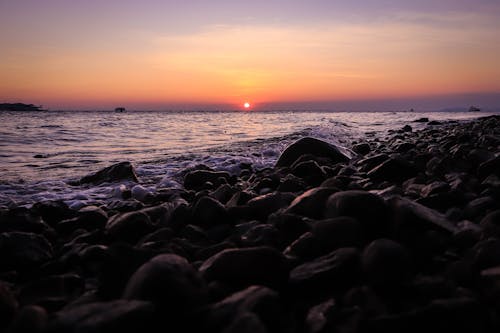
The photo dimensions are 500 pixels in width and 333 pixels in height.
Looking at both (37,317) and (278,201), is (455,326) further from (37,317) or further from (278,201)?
(278,201)

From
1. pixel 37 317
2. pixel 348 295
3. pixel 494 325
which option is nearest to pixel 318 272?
pixel 348 295

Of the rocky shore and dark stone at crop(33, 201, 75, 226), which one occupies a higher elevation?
the rocky shore

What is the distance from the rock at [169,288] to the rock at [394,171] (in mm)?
3035

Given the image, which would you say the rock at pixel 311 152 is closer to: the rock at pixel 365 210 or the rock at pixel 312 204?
the rock at pixel 312 204

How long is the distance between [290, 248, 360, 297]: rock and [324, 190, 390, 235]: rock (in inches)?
20.3

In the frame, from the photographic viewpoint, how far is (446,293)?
5.10 ft

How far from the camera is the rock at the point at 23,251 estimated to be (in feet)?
8.32

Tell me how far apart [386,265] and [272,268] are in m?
0.51

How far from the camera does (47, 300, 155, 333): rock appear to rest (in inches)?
53.4

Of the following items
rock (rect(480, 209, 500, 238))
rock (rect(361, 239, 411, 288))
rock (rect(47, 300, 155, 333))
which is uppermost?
rock (rect(480, 209, 500, 238))

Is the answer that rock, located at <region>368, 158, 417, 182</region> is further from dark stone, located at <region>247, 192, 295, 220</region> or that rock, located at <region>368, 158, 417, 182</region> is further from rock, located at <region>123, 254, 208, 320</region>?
rock, located at <region>123, 254, 208, 320</region>

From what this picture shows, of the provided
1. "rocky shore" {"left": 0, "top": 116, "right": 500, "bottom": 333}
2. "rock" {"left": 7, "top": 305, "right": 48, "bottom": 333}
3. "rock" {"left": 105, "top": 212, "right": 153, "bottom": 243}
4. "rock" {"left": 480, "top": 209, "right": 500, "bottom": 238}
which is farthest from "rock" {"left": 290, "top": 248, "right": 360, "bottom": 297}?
"rock" {"left": 105, "top": 212, "right": 153, "bottom": 243}

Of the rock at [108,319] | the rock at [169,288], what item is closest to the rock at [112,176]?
the rock at [169,288]

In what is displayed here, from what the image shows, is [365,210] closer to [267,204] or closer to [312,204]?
[312,204]
